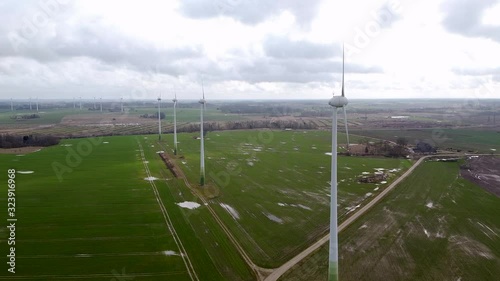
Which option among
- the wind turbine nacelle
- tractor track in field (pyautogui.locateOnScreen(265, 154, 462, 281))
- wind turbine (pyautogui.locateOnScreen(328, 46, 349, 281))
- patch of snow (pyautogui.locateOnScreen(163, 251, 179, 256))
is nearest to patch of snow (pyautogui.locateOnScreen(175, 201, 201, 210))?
patch of snow (pyautogui.locateOnScreen(163, 251, 179, 256))

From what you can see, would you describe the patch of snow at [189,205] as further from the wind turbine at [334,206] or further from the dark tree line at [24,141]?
the dark tree line at [24,141]

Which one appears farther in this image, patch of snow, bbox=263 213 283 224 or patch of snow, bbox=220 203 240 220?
patch of snow, bbox=220 203 240 220

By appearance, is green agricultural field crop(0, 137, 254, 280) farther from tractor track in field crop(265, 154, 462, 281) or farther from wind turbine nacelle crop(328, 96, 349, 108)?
wind turbine nacelle crop(328, 96, 349, 108)

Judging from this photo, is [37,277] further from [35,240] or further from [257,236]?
[257,236]

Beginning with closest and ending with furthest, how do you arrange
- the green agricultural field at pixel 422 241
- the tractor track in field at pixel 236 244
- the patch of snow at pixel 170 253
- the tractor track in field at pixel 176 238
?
1. the tractor track in field at pixel 176 238
2. the tractor track in field at pixel 236 244
3. the green agricultural field at pixel 422 241
4. the patch of snow at pixel 170 253

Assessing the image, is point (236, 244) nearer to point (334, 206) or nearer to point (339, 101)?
point (334, 206)

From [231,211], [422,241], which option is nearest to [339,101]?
[422,241]

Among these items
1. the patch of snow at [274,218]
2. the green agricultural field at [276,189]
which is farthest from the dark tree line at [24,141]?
the patch of snow at [274,218]
